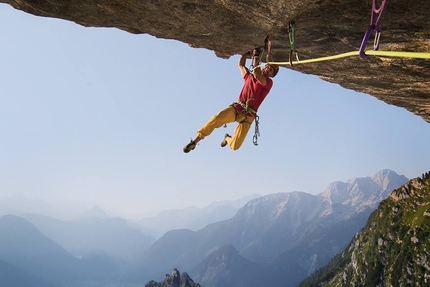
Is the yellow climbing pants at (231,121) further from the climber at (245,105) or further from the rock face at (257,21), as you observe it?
the rock face at (257,21)

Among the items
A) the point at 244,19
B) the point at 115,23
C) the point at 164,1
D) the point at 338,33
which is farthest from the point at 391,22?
the point at 115,23

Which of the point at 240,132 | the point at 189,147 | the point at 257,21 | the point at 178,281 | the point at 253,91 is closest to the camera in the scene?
the point at 257,21

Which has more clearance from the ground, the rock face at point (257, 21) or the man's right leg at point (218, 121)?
the rock face at point (257, 21)

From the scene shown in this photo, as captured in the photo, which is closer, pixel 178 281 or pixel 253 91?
pixel 253 91

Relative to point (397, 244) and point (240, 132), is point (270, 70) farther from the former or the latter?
point (397, 244)

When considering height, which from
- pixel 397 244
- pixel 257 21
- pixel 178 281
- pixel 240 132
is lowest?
pixel 397 244

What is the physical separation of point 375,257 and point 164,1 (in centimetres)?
16112

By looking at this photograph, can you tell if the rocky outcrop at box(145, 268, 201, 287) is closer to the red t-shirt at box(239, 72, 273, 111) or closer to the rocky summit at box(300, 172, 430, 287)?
the rocky summit at box(300, 172, 430, 287)

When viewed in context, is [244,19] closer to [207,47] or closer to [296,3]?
[296,3]

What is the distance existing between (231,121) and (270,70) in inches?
79.0

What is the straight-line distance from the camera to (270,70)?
1084cm

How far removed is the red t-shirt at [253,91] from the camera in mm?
11141

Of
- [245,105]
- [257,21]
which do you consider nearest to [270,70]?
[245,105]

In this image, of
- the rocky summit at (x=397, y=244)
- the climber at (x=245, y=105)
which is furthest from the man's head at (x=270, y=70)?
the rocky summit at (x=397, y=244)
